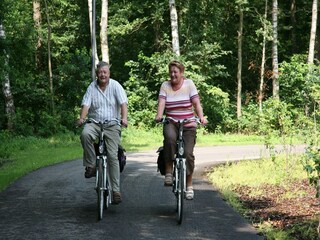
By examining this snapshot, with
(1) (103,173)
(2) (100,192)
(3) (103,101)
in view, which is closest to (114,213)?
(2) (100,192)

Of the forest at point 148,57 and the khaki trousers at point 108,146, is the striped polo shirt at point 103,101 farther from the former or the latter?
the forest at point 148,57

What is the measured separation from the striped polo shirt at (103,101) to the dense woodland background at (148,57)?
55.4 feet

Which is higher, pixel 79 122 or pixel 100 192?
pixel 79 122

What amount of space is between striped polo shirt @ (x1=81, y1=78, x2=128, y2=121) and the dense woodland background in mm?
16892

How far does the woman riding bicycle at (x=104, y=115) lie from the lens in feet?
27.1

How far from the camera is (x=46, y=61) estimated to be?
3506cm

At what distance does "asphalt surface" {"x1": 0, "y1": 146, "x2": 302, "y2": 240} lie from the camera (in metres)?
6.98

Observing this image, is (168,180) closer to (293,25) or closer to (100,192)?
(100,192)

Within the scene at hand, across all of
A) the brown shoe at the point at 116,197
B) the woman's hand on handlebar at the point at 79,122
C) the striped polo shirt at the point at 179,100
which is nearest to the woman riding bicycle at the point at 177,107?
the striped polo shirt at the point at 179,100

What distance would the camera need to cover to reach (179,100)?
8.34m

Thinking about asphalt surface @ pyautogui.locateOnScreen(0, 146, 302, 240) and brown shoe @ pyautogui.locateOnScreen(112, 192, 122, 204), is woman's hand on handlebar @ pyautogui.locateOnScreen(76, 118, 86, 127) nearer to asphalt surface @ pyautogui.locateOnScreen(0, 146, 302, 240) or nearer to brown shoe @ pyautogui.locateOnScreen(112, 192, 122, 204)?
brown shoe @ pyautogui.locateOnScreen(112, 192, 122, 204)

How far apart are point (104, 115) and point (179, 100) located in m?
1.16

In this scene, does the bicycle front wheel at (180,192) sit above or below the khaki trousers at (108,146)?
below

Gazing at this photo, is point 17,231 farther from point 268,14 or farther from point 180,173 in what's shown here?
point 268,14
